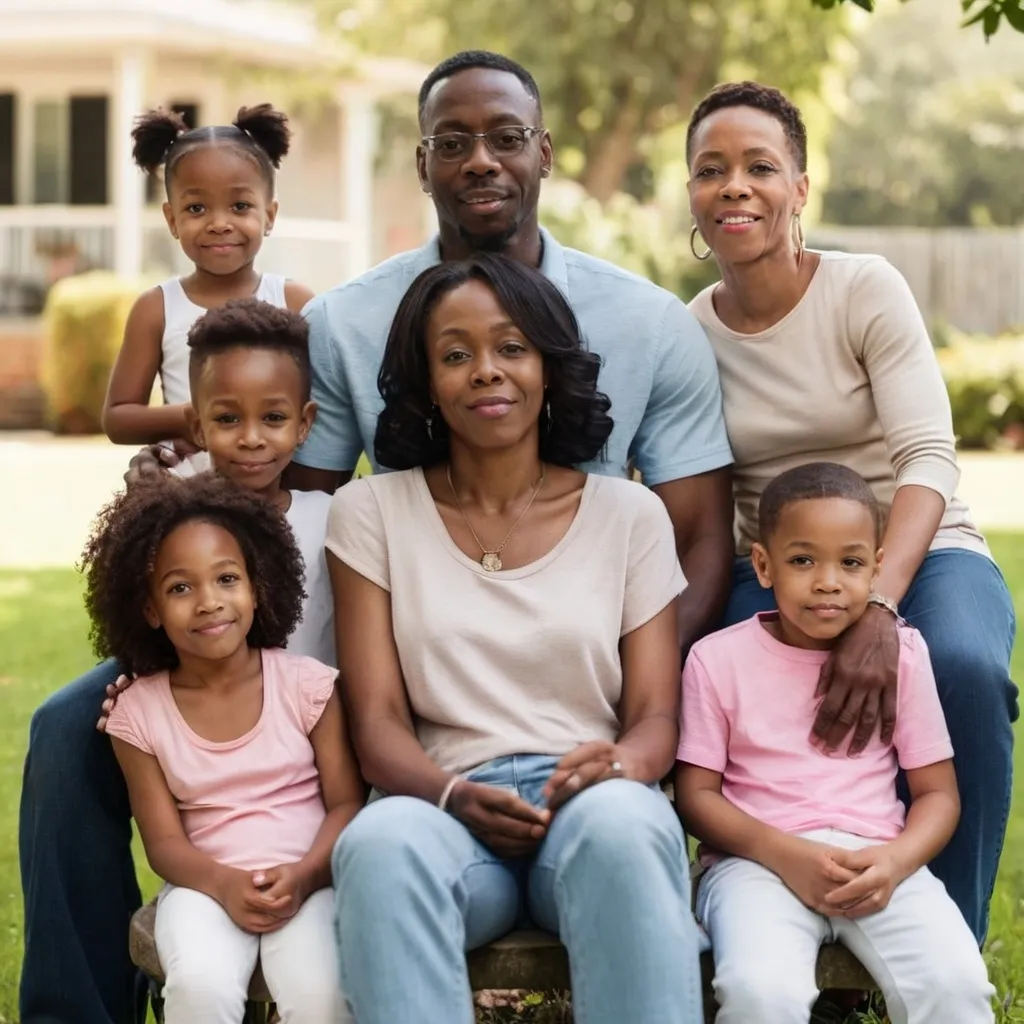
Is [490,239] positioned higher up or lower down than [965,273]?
lower down

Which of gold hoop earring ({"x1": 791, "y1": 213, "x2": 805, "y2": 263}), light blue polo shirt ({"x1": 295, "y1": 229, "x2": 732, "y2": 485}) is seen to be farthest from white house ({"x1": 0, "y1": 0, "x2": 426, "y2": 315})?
gold hoop earring ({"x1": 791, "y1": 213, "x2": 805, "y2": 263})

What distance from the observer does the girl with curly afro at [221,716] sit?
321 centimetres

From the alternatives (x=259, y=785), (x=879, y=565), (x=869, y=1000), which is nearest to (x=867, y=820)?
(x=879, y=565)

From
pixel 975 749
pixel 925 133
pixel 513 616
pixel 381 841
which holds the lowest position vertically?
pixel 381 841

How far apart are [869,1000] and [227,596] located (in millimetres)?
1766

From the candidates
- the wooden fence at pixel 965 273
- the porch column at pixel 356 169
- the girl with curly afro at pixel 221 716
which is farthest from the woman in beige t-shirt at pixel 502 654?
the wooden fence at pixel 965 273

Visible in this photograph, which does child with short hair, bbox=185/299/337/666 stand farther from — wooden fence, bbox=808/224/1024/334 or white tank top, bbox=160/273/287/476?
wooden fence, bbox=808/224/1024/334

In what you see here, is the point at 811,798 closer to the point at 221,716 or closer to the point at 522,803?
the point at 522,803

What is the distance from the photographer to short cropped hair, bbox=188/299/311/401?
379 cm

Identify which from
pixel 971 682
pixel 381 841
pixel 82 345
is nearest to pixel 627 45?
pixel 82 345

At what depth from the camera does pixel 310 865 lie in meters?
3.25

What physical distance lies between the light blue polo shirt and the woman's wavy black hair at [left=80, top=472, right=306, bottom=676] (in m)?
0.46

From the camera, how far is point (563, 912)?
121 inches

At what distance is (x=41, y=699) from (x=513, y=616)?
4.52 meters
